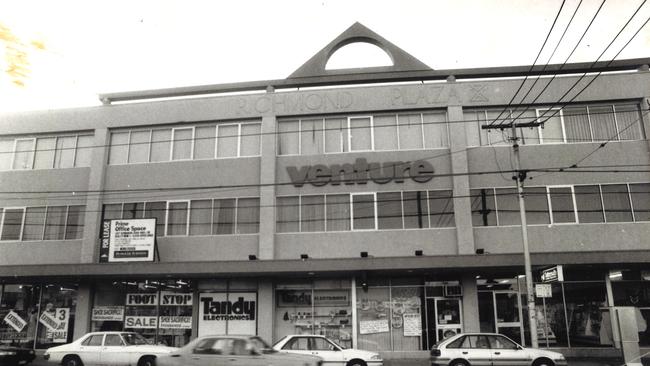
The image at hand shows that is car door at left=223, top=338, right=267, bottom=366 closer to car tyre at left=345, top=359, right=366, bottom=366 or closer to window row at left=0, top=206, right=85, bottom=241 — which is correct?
car tyre at left=345, top=359, right=366, bottom=366

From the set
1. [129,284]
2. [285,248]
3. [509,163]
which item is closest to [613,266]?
[509,163]

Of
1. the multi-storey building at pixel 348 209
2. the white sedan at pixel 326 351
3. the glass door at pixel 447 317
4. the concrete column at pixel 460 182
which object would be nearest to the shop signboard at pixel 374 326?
the multi-storey building at pixel 348 209

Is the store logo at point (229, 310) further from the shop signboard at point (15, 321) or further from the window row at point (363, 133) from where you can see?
the shop signboard at point (15, 321)

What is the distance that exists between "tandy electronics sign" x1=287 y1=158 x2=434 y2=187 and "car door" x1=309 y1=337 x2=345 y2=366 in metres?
8.01

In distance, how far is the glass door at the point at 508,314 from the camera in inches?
828

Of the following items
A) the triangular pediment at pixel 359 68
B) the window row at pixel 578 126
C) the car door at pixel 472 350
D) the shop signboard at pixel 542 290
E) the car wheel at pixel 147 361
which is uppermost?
the triangular pediment at pixel 359 68

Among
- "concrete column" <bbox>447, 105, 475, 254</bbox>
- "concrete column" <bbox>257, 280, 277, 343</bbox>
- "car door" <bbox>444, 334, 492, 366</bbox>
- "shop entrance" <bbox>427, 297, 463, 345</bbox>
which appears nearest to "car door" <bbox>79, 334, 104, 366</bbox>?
"concrete column" <bbox>257, 280, 277, 343</bbox>

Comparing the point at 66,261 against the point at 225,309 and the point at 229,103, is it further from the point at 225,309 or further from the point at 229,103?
the point at 229,103

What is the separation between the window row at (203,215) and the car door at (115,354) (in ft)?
22.6

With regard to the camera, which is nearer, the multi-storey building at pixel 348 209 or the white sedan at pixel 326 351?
the white sedan at pixel 326 351

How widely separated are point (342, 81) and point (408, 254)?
8.20 meters

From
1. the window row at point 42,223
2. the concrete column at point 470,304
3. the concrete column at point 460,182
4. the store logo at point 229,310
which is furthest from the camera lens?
the window row at point 42,223

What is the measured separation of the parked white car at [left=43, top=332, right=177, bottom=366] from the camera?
17.0m

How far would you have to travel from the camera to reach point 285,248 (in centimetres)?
2258
